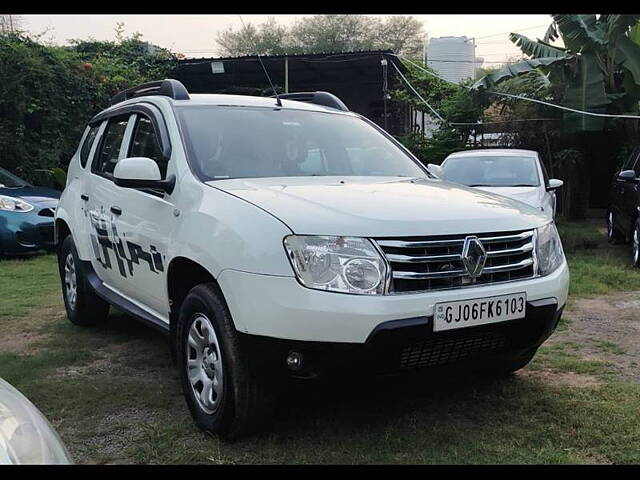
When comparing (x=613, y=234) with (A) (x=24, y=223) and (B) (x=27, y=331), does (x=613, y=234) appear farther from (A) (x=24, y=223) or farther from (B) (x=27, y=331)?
(A) (x=24, y=223)

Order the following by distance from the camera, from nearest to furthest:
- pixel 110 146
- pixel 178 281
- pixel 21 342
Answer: pixel 178 281, pixel 110 146, pixel 21 342

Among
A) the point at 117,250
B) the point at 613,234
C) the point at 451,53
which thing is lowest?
the point at 613,234

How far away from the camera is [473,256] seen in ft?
9.49

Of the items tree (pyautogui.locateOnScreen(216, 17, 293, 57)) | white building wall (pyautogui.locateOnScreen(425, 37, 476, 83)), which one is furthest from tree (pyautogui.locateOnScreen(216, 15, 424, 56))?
white building wall (pyautogui.locateOnScreen(425, 37, 476, 83))

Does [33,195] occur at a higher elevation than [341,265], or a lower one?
lower

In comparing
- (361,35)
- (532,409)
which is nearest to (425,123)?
(532,409)

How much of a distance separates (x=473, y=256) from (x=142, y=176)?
5.86 ft

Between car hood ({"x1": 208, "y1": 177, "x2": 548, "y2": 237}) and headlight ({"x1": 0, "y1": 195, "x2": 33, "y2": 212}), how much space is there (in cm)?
651

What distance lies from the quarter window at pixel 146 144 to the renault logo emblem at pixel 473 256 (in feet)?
5.89

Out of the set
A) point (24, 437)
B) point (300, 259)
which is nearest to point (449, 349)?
point (300, 259)
